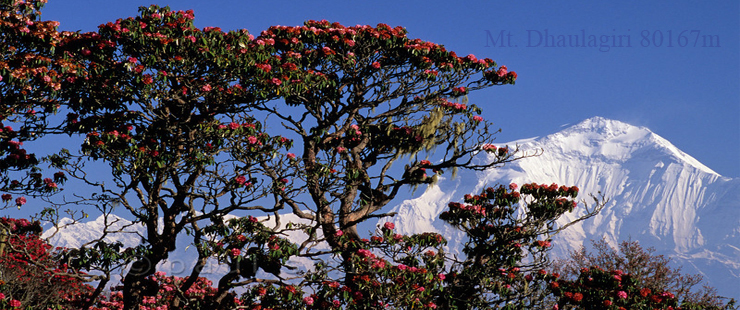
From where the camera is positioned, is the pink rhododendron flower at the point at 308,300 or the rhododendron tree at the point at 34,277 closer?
the pink rhododendron flower at the point at 308,300

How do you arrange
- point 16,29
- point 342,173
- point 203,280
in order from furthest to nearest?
point 203,280
point 342,173
point 16,29

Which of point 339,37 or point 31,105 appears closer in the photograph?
point 31,105

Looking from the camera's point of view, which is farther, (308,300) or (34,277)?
(34,277)

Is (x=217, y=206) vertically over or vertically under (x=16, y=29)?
under

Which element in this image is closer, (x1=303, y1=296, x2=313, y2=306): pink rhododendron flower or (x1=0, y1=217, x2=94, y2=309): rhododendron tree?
(x1=303, y1=296, x2=313, y2=306): pink rhododendron flower

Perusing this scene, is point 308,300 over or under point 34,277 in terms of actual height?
under

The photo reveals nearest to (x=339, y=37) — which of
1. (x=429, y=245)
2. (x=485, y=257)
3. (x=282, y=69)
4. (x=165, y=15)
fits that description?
(x=282, y=69)

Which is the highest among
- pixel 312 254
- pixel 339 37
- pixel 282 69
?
pixel 339 37

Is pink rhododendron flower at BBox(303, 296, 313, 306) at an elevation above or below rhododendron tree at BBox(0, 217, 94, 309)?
below

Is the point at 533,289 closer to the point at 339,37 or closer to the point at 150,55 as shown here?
the point at 339,37

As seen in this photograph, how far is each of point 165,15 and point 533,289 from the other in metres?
9.59

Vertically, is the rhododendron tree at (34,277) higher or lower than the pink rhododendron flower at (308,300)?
higher

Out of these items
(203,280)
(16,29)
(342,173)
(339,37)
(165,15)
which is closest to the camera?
(16,29)

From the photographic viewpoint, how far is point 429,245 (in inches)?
568
